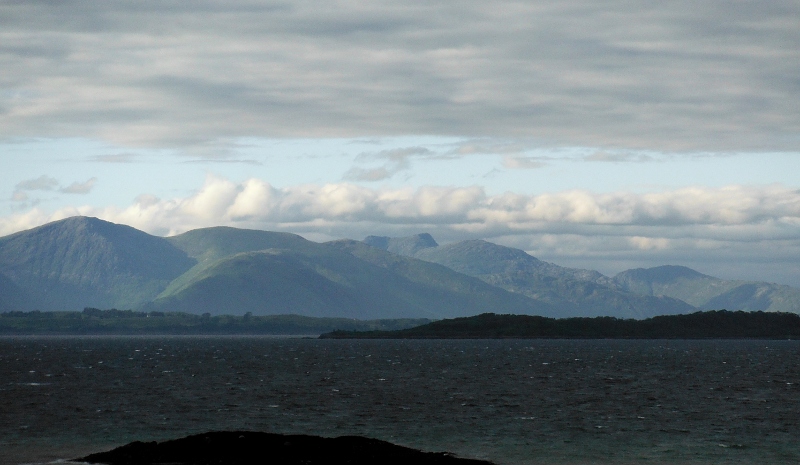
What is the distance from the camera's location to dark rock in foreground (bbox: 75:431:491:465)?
185 feet

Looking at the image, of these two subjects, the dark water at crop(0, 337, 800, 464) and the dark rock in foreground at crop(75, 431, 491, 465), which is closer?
the dark rock in foreground at crop(75, 431, 491, 465)

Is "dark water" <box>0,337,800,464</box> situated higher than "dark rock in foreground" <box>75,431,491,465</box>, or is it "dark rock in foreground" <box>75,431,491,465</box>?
"dark rock in foreground" <box>75,431,491,465</box>

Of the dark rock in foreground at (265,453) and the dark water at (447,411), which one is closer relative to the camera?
the dark rock in foreground at (265,453)

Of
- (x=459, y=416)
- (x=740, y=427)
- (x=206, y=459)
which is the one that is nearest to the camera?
(x=206, y=459)

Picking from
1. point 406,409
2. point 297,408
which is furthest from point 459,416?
point 297,408

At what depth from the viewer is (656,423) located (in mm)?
85875

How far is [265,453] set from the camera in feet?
191

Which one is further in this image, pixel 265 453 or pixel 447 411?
pixel 447 411

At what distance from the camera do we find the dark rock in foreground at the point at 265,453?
56500 millimetres

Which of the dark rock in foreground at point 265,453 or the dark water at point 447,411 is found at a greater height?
the dark rock in foreground at point 265,453

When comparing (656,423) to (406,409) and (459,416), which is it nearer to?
(459,416)

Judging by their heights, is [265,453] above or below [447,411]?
above

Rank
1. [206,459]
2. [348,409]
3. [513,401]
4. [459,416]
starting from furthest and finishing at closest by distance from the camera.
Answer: [513,401]
[348,409]
[459,416]
[206,459]

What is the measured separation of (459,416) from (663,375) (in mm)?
79890
